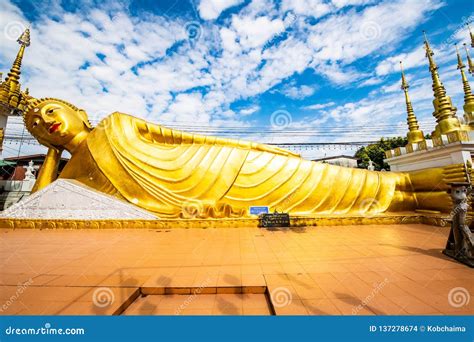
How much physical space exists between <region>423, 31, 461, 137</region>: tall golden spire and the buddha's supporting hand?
12.7 metres

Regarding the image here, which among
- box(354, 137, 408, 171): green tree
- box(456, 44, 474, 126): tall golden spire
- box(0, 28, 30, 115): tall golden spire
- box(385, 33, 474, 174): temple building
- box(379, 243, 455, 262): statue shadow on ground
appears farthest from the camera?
box(354, 137, 408, 171): green tree

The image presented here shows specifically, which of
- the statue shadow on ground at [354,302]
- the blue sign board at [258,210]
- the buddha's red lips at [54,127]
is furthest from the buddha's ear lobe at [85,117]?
the statue shadow on ground at [354,302]

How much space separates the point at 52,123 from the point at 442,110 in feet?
40.2

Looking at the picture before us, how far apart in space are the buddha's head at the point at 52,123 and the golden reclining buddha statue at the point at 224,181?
8cm

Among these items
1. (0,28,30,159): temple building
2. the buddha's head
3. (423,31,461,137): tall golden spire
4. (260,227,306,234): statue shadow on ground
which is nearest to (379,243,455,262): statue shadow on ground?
(260,227,306,234): statue shadow on ground

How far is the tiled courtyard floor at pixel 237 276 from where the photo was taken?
2059 mm

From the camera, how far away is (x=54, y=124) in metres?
7.12

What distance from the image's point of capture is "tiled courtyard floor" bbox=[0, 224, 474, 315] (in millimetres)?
2059

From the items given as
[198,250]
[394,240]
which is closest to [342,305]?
[198,250]

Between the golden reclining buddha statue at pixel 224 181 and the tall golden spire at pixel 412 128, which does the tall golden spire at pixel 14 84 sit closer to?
the golden reclining buddha statue at pixel 224 181

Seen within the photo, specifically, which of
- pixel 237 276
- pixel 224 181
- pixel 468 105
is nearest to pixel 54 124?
pixel 224 181

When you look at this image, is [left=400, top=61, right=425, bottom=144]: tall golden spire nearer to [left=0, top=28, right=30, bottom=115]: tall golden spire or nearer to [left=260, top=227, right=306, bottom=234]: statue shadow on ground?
[left=260, top=227, right=306, bottom=234]: statue shadow on ground

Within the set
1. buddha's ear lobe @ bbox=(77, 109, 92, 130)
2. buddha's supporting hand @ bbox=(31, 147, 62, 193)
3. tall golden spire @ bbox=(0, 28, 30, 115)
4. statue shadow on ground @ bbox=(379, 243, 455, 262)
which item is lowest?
statue shadow on ground @ bbox=(379, 243, 455, 262)

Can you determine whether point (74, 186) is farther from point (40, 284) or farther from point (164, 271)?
point (164, 271)
